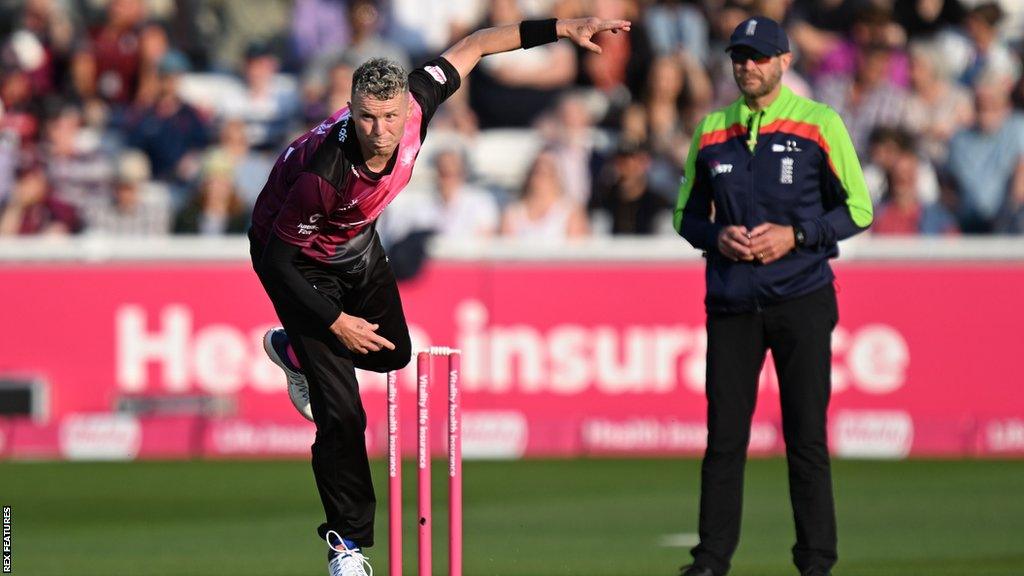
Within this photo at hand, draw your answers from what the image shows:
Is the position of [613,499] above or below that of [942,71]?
below

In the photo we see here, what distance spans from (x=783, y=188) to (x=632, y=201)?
5964 millimetres

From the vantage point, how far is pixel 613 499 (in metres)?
9.71

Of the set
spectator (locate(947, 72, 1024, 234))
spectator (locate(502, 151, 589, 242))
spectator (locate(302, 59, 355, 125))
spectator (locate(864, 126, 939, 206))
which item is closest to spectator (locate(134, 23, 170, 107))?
spectator (locate(302, 59, 355, 125))

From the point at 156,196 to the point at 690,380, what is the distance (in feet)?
14.2

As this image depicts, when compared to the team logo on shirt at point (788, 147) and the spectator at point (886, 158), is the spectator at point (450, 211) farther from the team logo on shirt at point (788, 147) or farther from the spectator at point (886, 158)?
the team logo on shirt at point (788, 147)

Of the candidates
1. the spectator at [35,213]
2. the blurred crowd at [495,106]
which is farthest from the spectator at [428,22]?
the spectator at [35,213]

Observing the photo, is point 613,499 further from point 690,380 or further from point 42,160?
point 42,160

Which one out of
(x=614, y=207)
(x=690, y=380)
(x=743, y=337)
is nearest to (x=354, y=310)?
(x=743, y=337)

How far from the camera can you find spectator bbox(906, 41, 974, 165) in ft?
43.5

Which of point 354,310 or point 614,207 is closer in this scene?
point 354,310

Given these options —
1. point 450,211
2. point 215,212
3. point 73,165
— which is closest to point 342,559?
point 450,211

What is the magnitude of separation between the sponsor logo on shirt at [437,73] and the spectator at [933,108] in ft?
24.2

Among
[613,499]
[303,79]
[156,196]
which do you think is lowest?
[613,499]

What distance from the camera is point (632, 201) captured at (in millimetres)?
12555
